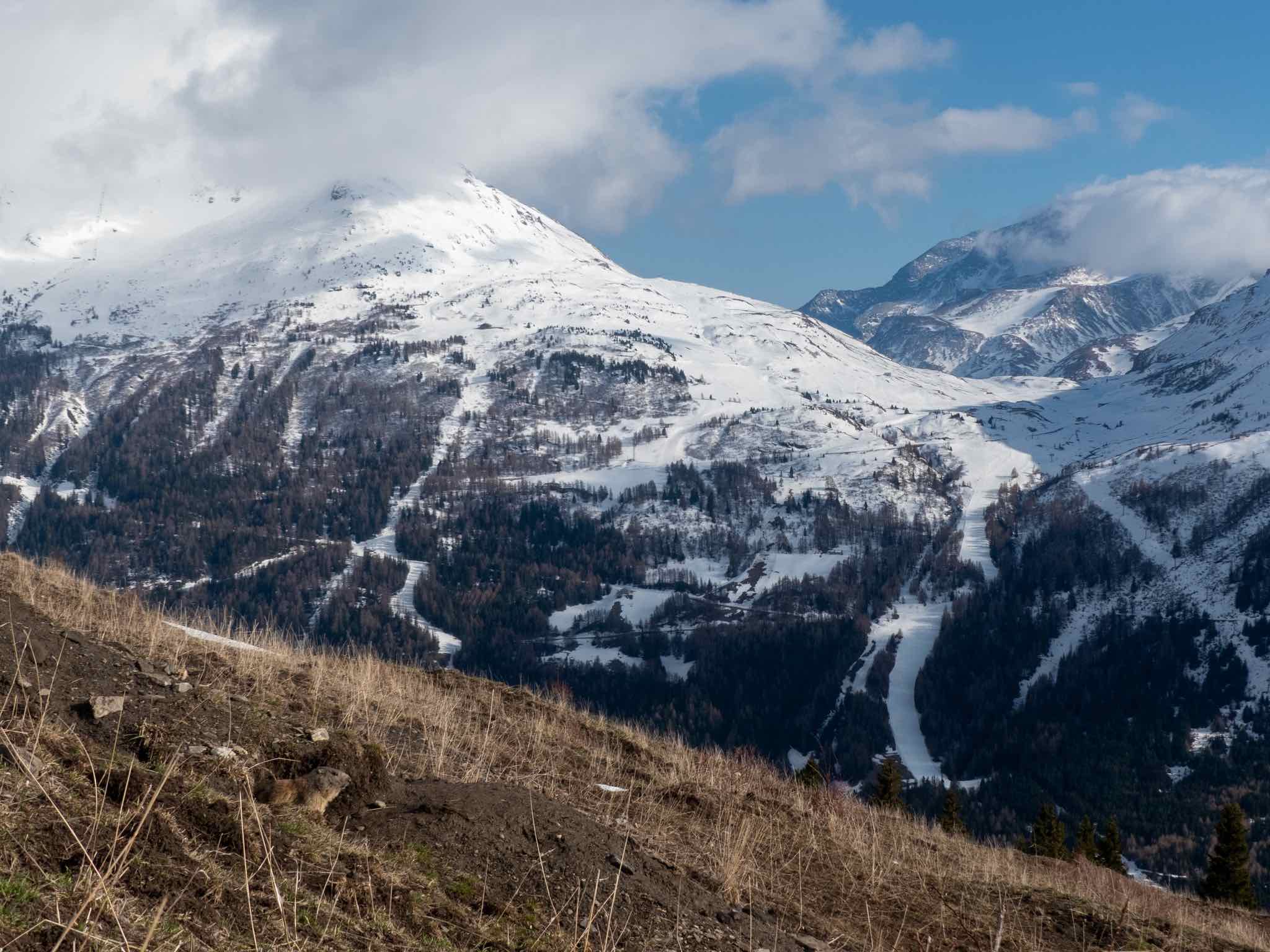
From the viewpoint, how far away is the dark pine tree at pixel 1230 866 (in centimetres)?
4806

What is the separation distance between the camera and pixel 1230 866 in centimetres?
4928

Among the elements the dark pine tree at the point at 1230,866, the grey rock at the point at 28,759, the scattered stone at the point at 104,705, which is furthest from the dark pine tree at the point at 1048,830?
the grey rock at the point at 28,759

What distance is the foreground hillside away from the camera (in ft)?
18.0

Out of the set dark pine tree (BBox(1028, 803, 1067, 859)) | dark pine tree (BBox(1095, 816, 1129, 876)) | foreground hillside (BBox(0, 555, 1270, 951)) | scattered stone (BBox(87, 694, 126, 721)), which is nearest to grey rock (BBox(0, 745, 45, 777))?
foreground hillside (BBox(0, 555, 1270, 951))

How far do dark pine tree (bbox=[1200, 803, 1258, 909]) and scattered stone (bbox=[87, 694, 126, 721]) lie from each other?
2073 inches

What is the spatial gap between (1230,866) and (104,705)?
2229 inches

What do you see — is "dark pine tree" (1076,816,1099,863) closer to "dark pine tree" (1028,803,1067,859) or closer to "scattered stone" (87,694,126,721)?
"dark pine tree" (1028,803,1067,859)

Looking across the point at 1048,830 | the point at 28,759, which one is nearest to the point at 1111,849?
the point at 1048,830

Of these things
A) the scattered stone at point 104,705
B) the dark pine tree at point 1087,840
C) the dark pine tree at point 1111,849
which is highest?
the scattered stone at point 104,705

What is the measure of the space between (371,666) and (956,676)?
19080 cm

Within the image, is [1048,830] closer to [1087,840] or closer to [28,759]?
[1087,840]

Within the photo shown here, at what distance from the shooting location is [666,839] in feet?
32.6

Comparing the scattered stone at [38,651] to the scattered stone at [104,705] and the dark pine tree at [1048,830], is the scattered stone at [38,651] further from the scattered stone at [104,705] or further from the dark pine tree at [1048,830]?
the dark pine tree at [1048,830]

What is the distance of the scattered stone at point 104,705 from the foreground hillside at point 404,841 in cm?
6
